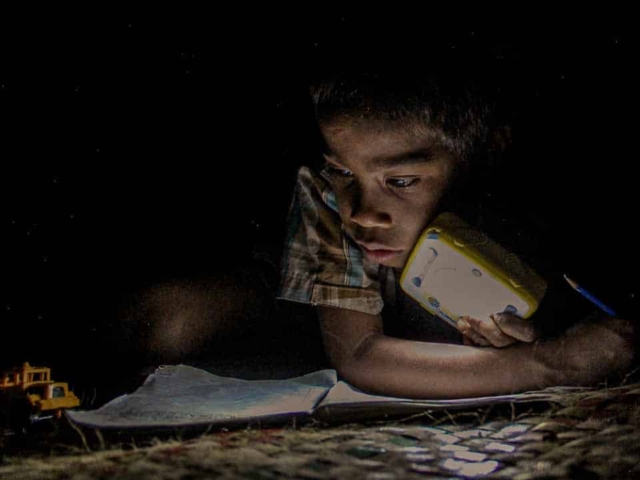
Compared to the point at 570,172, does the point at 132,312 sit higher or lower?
lower

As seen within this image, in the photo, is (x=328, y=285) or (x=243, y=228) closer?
(x=328, y=285)

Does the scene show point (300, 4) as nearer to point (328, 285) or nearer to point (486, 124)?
Result: point (486, 124)

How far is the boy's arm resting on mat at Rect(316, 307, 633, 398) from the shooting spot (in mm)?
1575

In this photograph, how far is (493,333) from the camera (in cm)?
162

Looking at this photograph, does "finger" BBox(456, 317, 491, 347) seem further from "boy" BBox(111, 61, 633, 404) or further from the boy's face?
the boy's face

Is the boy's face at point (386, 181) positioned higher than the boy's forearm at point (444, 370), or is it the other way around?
the boy's face at point (386, 181)

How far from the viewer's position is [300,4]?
1.76 meters

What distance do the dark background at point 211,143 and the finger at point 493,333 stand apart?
216mm

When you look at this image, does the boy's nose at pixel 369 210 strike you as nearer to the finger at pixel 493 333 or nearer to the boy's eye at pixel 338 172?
the boy's eye at pixel 338 172

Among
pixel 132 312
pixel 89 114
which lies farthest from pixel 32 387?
pixel 89 114

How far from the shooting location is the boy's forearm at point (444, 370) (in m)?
1.58

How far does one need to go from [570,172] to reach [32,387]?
1.31 meters

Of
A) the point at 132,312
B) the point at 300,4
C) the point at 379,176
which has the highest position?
the point at 300,4

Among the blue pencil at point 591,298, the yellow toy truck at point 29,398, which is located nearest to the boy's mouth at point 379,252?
the blue pencil at point 591,298
